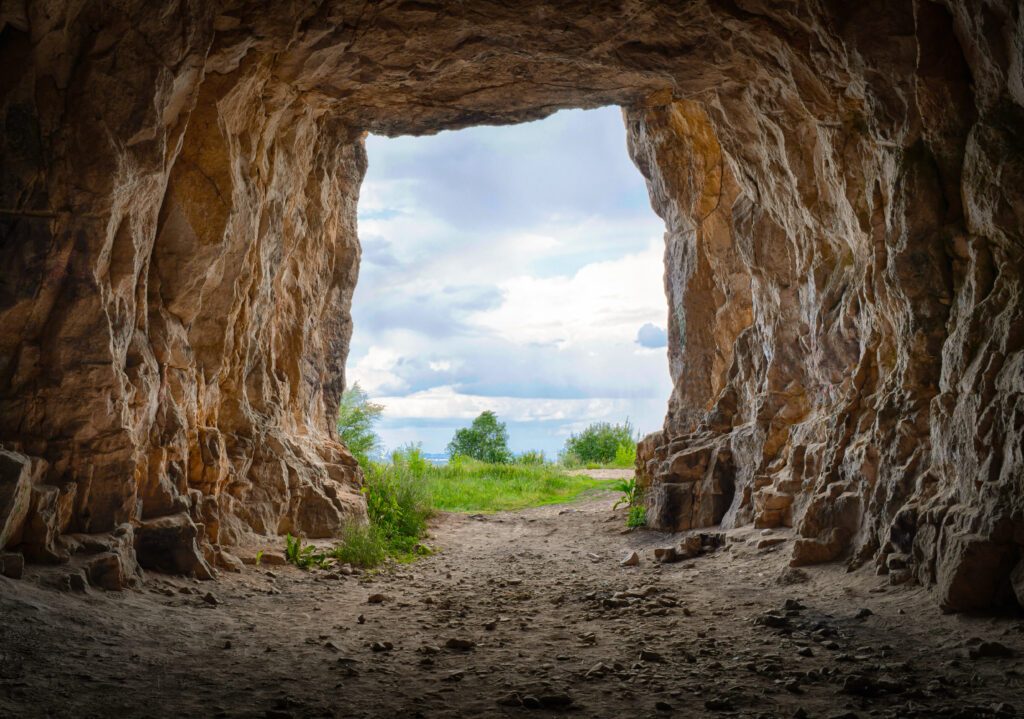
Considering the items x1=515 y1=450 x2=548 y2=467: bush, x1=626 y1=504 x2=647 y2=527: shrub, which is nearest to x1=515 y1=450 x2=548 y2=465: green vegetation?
x1=515 y1=450 x2=548 y2=467: bush

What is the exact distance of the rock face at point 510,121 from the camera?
6566mm

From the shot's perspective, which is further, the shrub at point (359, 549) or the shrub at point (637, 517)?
the shrub at point (637, 517)

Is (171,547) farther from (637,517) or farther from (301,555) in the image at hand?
(637,517)

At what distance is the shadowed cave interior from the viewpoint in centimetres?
505

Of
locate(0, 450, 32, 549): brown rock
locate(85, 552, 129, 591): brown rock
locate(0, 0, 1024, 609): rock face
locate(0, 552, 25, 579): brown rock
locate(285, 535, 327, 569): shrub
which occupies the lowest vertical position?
locate(285, 535, 327, 569): shrub

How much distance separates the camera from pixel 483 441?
29.1 m

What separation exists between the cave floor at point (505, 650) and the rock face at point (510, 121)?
0.82m

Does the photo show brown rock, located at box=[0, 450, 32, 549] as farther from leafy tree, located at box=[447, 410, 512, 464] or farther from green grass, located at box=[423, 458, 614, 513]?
leafy tree, located at box=[447, 410, 512, 464]

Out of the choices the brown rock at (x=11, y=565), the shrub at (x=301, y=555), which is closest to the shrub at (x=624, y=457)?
the shrub at (x=301, y=555)

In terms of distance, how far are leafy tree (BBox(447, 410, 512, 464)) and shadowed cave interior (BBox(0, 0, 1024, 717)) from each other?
52.7 feet

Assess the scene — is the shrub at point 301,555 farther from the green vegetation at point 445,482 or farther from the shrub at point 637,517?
the shrub at point 637,517

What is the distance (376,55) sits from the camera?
9805 mm

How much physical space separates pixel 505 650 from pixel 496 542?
22.8ft

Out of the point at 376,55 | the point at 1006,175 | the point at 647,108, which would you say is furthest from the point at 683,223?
the point at 1006,175
